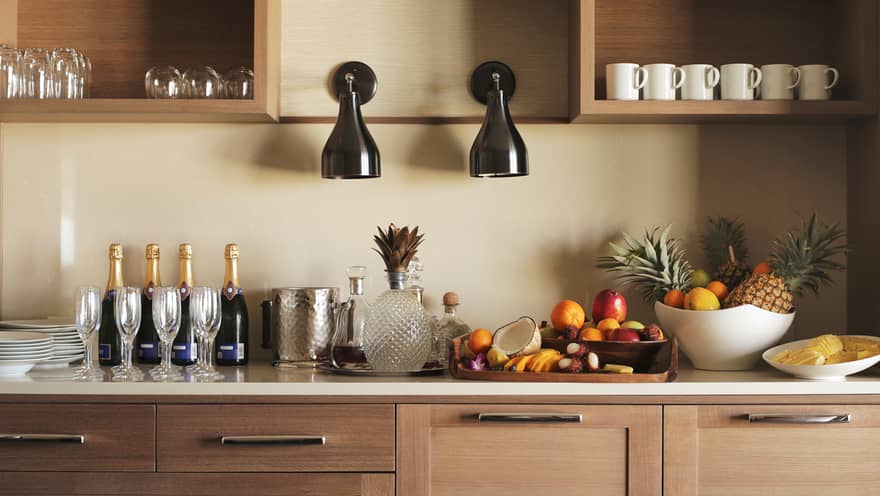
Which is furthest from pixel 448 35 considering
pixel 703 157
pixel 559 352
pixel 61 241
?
pixel 61 241

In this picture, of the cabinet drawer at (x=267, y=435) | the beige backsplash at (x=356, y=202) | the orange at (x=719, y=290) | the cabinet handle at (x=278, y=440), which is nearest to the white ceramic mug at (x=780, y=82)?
the beige backsplash at (x=356, y=202)

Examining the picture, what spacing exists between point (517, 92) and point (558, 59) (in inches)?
5.9

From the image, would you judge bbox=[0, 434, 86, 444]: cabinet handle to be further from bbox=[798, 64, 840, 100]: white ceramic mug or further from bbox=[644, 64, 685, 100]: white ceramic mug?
bbox=[798, 64, 840, 100]: white ceramic mug

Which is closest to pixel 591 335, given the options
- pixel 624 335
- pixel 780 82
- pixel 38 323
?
pixel 624 335

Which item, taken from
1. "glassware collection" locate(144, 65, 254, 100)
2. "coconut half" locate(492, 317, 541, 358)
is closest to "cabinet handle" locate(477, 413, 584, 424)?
"coconut half" locate(492, 317, 541, 358)

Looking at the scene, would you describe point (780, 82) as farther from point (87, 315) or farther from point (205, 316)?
point (87, 315)

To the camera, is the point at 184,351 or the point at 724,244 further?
the point at 724,244

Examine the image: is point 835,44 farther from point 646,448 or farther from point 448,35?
point 646,448

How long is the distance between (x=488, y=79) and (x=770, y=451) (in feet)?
4.03

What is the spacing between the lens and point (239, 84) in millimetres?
2520

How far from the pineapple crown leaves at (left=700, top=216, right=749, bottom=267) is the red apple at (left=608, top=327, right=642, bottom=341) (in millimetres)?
487

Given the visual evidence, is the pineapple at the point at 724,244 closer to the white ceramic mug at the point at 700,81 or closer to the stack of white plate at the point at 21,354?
the white ceramic mug at the point at 700,81

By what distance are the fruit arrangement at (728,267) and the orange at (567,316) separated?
0.22 metres

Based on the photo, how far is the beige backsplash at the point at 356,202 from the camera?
2717mm
